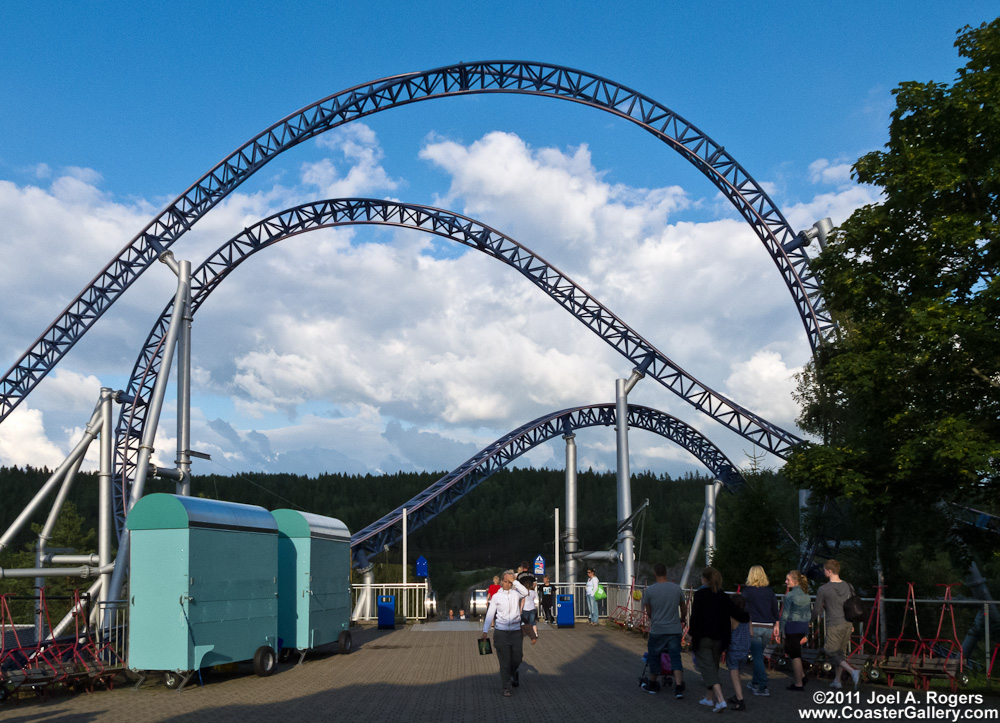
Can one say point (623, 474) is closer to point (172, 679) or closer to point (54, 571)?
point (54, 571)

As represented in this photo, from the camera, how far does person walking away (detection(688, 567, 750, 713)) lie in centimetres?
1094

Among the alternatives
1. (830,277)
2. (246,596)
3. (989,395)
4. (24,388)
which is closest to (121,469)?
(24,388)

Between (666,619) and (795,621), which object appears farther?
(795,621)

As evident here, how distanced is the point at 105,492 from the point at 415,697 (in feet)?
38.7

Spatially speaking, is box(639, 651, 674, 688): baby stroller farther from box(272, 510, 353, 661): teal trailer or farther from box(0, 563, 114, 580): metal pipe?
box(0, 563, 114, 580): metal pipe

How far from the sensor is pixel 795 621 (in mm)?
12859

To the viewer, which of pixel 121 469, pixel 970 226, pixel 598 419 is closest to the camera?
pixel 970 226

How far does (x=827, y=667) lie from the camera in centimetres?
1368

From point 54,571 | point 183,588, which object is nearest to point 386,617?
point 54,571

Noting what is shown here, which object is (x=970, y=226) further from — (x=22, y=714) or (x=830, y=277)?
(x=22, y=714)

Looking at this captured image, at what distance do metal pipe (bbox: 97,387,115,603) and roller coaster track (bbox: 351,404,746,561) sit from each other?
19006 mm

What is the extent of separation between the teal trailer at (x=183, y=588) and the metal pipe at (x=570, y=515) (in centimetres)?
2000

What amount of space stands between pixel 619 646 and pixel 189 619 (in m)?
10.2

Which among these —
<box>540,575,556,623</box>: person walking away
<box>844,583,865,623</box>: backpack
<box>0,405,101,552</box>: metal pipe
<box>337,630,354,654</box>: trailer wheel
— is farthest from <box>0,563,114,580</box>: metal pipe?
<box>844,583,865,623</box>: backpack
